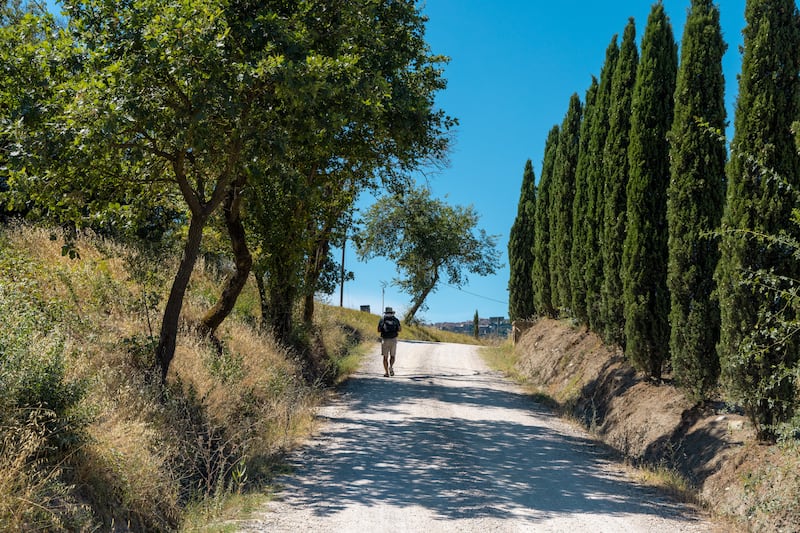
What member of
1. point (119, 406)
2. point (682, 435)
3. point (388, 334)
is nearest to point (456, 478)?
point (682, 435)

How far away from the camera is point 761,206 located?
329 inches

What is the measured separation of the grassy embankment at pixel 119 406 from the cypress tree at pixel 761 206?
244 inches

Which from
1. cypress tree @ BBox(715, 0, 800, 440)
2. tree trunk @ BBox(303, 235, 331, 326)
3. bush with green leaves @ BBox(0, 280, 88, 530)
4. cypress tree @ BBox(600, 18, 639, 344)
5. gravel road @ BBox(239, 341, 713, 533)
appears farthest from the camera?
tree trunk @ BBox(303, 235, 331, 326)

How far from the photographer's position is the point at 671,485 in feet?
27.5

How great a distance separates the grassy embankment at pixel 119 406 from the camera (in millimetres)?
5402

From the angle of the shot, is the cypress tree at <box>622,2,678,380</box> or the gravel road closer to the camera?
the gravel road

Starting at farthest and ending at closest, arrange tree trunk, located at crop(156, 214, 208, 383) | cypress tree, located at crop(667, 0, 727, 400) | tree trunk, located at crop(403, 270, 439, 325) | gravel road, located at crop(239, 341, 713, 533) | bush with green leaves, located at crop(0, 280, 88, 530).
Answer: tree trunk, located at crop(403, 270, 439, 325), cypress tree, located at crop(667, 0, 727, 400), tree trunk, located at crop(156, 214, 208, 383), gravel road, located at crop(239, 341, 713, 533), bush with green leaves, located at crop(0, 280, 88, 530)

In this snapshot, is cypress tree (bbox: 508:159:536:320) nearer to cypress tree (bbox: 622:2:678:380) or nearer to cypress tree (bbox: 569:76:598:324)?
cypress tree (bbox: 569:76:598:324)

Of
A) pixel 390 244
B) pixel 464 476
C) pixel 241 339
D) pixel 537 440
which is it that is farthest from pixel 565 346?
pixel 390 244

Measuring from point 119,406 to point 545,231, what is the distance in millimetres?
19300

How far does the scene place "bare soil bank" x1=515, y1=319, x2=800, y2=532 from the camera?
22.2 feet

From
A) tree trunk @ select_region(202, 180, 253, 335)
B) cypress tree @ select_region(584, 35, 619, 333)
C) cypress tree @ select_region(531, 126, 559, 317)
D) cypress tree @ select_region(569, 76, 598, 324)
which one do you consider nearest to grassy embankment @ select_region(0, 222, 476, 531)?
tree trunk @ select_region(202, 180, 253, 335)

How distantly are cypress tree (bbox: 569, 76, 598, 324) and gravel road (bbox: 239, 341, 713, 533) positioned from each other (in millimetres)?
4749

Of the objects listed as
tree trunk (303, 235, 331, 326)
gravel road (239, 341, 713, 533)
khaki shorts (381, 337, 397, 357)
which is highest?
tree trunk (303, 235, 331, 326)
